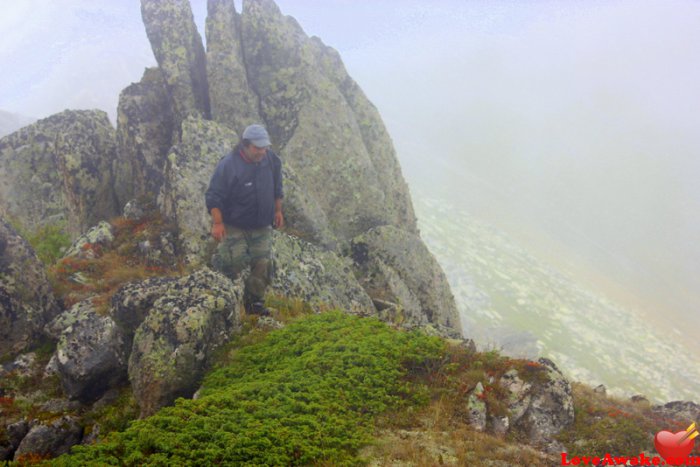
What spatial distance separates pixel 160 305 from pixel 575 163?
13092 centimetres

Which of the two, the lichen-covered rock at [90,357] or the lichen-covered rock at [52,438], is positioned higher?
the lichen-covered rock at [90,357]

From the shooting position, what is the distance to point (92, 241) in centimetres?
1614

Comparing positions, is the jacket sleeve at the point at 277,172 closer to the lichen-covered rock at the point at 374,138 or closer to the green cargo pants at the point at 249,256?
the green cargo pants at the point at 249,256

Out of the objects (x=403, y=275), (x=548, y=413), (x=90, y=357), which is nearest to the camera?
(x=548, y=413)

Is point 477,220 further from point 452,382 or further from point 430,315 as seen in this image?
point 452,382

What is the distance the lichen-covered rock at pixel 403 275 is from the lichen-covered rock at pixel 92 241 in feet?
31.7

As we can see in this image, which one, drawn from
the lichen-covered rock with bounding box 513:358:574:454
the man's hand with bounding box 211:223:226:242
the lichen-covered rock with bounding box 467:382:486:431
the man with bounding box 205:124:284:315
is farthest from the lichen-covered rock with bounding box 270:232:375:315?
the lichen-covered rock with bounding box 513:358:574:454

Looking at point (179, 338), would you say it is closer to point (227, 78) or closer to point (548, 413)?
point (548, 413)

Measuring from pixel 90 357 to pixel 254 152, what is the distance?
579 centimetres

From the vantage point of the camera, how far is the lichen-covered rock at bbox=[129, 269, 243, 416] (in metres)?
9.14

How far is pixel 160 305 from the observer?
10047 millimetres

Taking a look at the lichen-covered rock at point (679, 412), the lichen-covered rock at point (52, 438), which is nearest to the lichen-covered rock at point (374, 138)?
the lichen-covered rock at point (679, 412)

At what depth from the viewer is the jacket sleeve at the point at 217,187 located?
11.2m

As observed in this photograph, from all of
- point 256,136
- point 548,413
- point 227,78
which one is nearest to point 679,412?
point 548,413
